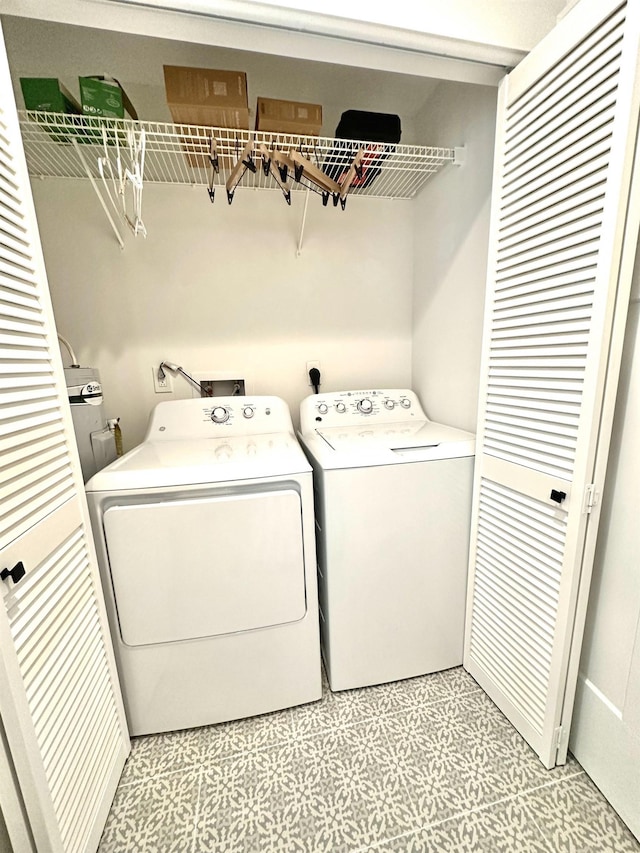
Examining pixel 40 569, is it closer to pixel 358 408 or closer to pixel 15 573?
pixel 15 573

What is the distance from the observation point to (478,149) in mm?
1468

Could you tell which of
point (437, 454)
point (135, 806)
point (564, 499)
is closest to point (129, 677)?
point (135, 806)

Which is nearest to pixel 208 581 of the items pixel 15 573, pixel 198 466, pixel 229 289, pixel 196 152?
pixel 198 466

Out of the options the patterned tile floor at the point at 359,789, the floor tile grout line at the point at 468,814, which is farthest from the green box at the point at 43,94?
the floor tile grout line at the point at 468,814

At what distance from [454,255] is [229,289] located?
1115 millimetres

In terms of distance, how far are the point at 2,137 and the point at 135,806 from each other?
1.91m

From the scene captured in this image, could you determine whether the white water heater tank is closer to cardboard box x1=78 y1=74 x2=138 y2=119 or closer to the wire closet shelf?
the wire closet shelf

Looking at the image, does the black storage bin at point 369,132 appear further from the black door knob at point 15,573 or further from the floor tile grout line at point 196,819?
the floor tile grout line at point 196,819

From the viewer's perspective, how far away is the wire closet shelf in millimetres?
1301

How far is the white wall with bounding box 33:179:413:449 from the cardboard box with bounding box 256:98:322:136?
0.44 metres

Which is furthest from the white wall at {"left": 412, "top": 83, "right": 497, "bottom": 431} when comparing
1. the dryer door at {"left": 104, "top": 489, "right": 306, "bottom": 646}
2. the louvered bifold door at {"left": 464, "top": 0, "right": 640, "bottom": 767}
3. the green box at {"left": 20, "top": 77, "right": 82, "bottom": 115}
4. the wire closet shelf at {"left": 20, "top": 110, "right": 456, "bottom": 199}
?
the green box at {"left": 20, "top": 77, "right": 82, "bottom": 115}

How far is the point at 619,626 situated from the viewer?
3.38ft

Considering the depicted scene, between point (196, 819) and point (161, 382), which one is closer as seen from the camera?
point (196, 819)

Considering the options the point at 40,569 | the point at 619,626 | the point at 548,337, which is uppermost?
the point at 548,337
